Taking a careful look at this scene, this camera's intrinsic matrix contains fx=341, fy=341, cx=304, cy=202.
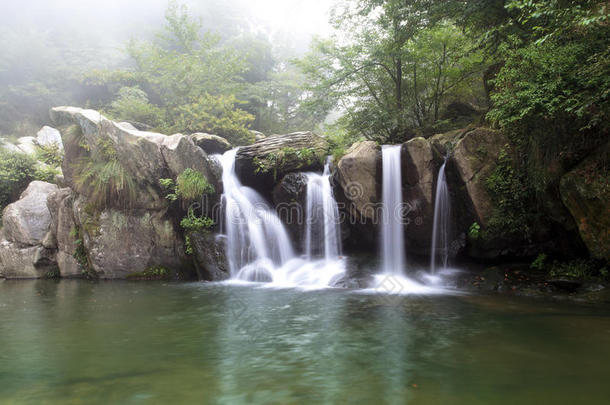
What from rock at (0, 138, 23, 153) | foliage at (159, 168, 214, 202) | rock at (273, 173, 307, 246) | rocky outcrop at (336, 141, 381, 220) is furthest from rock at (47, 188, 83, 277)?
rocky outcrop at (336, 141, 381, 220)

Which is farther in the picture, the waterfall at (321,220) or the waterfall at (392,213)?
the waterfall at (321,220)

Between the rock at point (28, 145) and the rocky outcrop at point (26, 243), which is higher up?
the rock at point (28, 145)

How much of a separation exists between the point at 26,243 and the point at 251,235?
7449 mm

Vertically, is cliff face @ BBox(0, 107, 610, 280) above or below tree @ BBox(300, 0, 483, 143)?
below

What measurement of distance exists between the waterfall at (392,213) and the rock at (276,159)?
2304 mm

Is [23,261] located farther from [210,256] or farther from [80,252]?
[210,256]

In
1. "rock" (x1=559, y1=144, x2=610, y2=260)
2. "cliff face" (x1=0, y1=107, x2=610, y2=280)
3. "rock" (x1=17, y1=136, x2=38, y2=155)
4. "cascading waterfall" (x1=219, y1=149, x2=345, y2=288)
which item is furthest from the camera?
"rock" (x1=17, y1=136, x2=38, y2=155)

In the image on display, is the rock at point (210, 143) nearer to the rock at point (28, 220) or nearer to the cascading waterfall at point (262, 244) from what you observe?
the cascading waterfall at point (262, 244)

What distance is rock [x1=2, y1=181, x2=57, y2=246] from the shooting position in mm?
11031

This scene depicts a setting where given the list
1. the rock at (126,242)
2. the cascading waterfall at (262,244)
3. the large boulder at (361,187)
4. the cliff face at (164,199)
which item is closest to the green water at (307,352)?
the cascading waterfall at (262,244)

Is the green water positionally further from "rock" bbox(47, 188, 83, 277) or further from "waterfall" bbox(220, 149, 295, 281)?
"rock" bbox(47, 188, 83, 277)

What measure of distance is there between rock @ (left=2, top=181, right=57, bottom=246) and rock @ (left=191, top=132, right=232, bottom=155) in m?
5.54

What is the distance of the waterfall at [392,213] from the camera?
8852 mm

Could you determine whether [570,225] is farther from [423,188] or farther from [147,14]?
[147,14]
